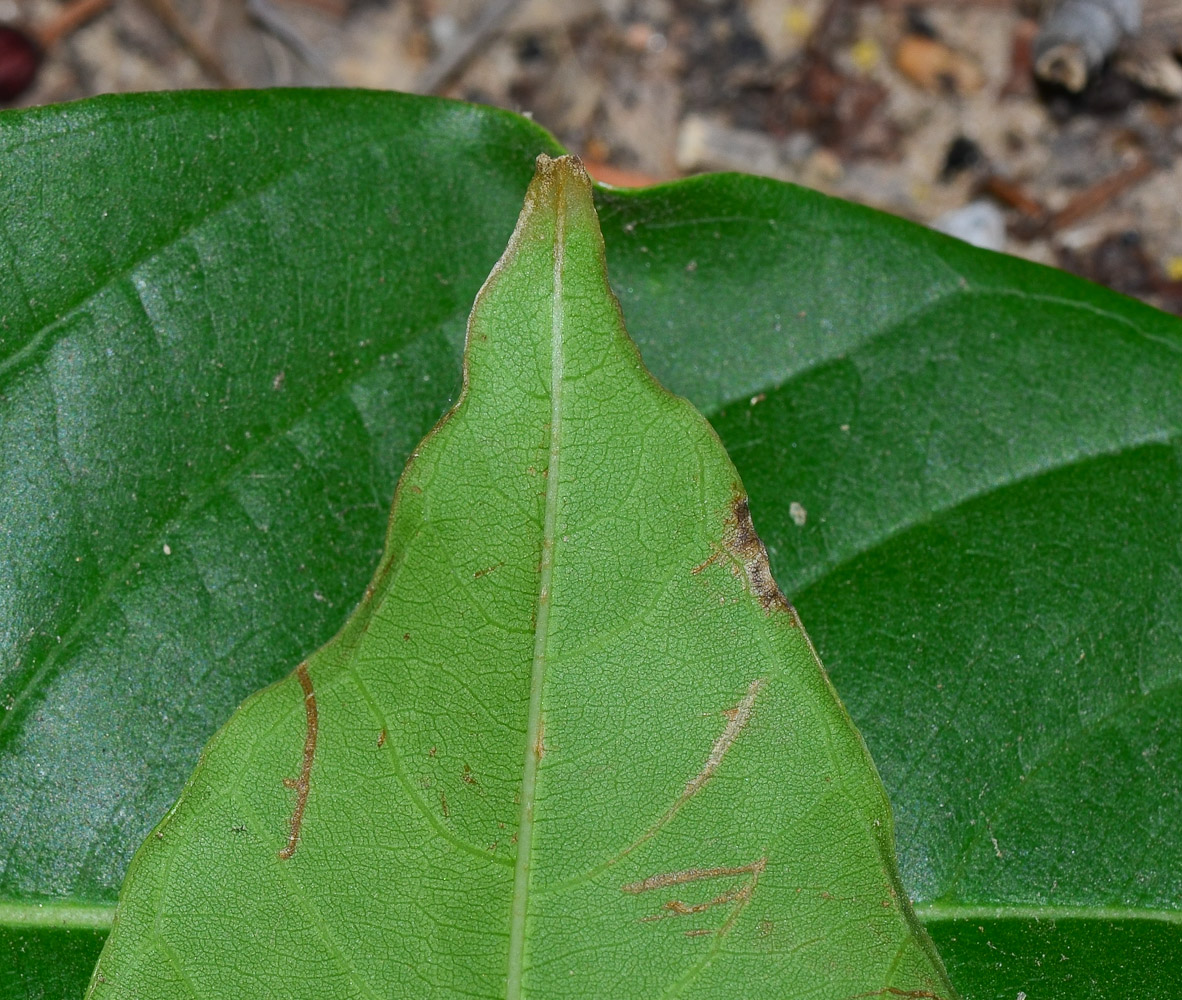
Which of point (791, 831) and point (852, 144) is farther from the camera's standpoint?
point (852, 144)

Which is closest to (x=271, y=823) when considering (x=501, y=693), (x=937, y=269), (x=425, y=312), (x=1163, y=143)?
(x=501, y=693)

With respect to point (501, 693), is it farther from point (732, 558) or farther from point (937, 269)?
point (937, 269)

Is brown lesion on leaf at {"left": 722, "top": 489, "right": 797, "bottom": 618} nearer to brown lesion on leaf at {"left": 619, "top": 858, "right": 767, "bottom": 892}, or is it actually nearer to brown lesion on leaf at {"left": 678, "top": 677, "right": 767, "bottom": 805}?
brown lesion on leaf at {"left": 678, "top": 677, "right": 767, "bottom": 805}

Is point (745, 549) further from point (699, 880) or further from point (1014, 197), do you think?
point (1014, 197)

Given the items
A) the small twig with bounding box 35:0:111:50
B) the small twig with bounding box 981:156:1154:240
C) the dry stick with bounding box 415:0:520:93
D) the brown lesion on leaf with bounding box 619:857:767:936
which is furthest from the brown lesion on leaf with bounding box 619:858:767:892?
the small twig with bounding box 35:0:111:50

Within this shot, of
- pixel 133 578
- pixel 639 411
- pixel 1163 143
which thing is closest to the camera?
pixel 639 411

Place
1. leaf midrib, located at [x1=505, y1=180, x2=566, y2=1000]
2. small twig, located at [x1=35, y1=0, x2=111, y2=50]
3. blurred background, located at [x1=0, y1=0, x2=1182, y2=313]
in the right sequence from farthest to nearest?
small twig, located at [x1=35, y1=0, x2=111, y2=50], blurred background, located at [x1=0, y1=0, x2=1182, y2=313], leaf midrib, located at [x1=505, y1=180, x2=566, y2=1000]

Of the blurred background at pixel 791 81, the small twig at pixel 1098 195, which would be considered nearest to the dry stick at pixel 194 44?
the blurred background at pixel 791 81
